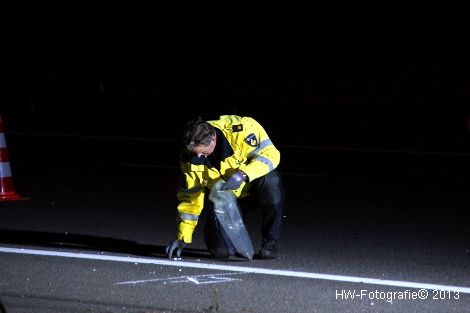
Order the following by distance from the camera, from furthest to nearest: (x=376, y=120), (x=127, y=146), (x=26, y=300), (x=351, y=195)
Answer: (x=376, y=120)
(x=127, y=146)
(x=351, y=195)
(x=26, y=300)

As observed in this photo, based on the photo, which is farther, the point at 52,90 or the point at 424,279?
the point at 52,90

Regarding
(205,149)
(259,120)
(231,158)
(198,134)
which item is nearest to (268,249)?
(231,158)

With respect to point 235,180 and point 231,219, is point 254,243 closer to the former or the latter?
point 231,219

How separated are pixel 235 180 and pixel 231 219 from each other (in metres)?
0.42

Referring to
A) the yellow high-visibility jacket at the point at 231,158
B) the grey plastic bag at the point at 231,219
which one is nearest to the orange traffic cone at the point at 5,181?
the yellow high-visibility jacket at the point at 231,158

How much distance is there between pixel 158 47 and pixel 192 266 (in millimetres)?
20678

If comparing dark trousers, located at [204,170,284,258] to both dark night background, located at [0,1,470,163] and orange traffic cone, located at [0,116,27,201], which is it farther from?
dark night background, located at [0,1,470,163]

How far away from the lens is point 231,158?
8156 mm

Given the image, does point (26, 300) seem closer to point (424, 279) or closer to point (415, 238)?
point (424, 279)

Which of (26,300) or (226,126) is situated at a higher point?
(226,126)

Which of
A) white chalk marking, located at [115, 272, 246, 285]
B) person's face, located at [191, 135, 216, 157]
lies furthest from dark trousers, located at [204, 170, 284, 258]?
person's face, located at [191, 135, 216, 157]

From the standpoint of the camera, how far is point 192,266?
8.23 metres

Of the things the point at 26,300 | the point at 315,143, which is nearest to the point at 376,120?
the point at 315,143

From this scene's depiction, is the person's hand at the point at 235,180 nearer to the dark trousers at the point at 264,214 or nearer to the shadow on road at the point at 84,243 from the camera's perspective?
the dark trousers at the point at 264,214
